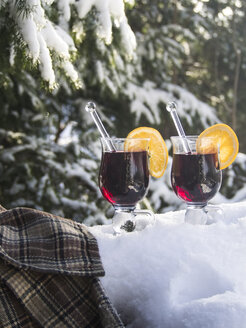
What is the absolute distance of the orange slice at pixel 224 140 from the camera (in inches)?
44.0

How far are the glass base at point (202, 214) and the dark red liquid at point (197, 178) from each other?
2 centimetres

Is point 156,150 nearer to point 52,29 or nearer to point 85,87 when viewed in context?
point 52,29

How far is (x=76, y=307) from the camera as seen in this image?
750mm

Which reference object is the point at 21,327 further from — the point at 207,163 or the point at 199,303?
the point at 207,163

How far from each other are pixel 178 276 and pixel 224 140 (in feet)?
1.62

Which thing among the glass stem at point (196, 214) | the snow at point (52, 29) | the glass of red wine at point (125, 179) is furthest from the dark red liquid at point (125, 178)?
the snow at point (52, 29)

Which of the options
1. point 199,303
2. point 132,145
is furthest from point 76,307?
point 132,145

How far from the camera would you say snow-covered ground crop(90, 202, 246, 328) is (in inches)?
26.7

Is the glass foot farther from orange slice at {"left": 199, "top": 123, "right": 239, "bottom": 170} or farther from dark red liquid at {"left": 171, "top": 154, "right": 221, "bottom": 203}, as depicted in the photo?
orange slice at {"left": 199, "top": 123, "right": 239, "bottom": 170}

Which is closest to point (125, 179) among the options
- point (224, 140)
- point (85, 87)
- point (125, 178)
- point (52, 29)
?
point (125, 178)

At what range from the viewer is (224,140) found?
115 centimetres

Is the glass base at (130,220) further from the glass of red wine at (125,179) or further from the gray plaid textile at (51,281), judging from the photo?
the gray plaid textile at (51,281)

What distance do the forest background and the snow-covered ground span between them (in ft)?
2.71

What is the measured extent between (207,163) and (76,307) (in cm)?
49
